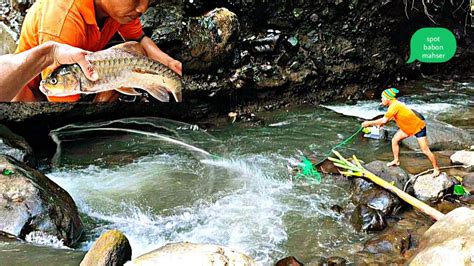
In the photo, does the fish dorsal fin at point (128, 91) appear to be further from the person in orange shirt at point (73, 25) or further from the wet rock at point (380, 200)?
the wet rock at point (380, 200)

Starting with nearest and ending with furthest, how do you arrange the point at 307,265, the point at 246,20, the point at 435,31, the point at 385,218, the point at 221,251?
the point at 221,251, the point at 307,265, the point at 385,218, the point at 246,20, the point at 435,31

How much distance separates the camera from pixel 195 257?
9.00ft

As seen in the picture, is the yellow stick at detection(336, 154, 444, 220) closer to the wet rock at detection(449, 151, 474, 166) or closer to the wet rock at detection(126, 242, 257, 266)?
the wet rock at detection(449, 151, 474, 166)

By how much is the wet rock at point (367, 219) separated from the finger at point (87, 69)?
9.92ft

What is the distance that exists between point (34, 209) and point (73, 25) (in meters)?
2.13

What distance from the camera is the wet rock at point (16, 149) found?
4.86 metres

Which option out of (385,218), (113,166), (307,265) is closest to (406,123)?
(385,218)

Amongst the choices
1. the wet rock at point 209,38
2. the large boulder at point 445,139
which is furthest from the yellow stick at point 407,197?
the wet rock at point 209,38

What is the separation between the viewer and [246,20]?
790 centimetres

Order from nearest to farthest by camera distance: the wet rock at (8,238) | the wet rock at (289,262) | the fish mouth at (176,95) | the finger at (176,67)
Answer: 1. the wet rock at (289,262)
2. the wet rock at (8,238)
3. the fish mouth at (176,95)
4. the finger at (176,67)

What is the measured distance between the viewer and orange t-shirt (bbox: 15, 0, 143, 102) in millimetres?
4773

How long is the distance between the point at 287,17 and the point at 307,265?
18.8 ft

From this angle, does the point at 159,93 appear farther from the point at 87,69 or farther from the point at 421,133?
the point at 421,133

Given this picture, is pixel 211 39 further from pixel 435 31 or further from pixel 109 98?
pixel 435 31
